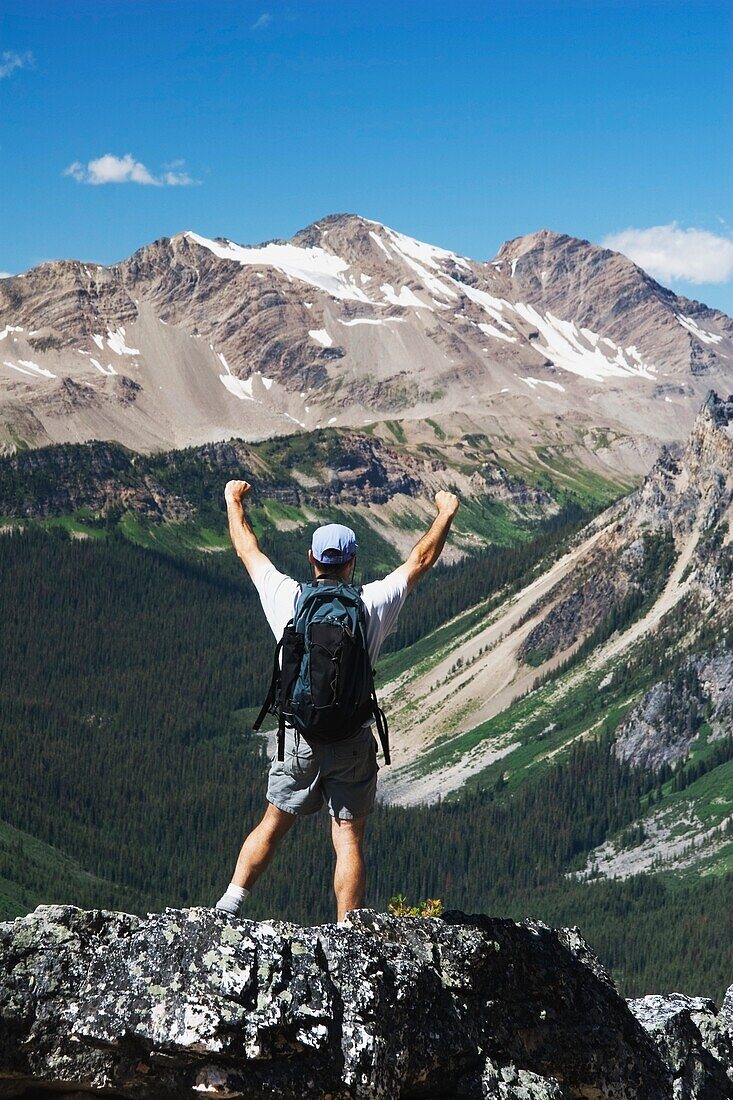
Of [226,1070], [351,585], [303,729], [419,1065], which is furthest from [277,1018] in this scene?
[351,585]

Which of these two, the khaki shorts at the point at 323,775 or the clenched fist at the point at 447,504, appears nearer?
the khaki shorts at the point at 323,775

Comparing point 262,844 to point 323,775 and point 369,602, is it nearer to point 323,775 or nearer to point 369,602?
point 323,775

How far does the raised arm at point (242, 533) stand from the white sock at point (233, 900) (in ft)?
15.2

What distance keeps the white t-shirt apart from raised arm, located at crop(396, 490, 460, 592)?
21.7 inches

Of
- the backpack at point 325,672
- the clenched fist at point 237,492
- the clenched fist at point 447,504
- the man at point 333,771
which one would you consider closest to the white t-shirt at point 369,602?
the man at point 333,771

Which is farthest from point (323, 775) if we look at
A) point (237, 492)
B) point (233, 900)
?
point (237, 492)

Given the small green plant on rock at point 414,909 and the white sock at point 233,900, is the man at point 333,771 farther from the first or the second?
the small green plant on rock at point 414,909

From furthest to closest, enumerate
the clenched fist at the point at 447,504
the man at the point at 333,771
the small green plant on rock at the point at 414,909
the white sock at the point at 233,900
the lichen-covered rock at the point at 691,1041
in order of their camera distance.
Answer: the clenched fist at the point at 447,504 < the lichen-covered rock at the point at 691,1041 < the man at the point at 333,771 < the small green plant on rock at the point at 414,909 < the white sock at the point at 233,900

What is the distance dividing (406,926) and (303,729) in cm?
300

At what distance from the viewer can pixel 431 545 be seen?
23922mm

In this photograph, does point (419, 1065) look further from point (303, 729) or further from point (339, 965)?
point (303, 729)

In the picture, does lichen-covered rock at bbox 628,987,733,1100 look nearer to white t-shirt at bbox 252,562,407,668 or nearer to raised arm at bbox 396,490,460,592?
white t-shirt at bbox 252,562,407,668

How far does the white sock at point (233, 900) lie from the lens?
20.6m

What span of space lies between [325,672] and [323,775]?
2.14m
